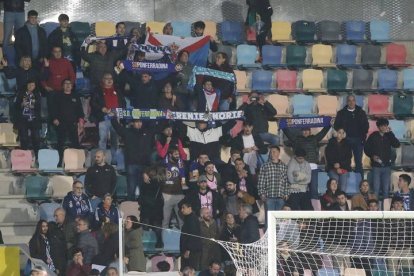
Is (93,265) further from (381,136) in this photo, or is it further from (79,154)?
(381,136)

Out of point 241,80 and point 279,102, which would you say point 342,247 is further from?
point 241,80

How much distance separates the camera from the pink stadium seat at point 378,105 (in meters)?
24.7

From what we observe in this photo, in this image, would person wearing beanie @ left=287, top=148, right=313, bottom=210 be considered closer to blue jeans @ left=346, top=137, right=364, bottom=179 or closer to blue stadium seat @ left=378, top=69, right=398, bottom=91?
blue jeans @ left=346, top=137, right=364, bottom=179

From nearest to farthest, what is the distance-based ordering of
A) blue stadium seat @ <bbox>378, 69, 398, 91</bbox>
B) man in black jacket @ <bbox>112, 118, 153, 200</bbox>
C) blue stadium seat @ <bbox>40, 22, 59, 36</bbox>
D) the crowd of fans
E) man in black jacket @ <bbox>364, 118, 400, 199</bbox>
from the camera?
the crowd of fans
man in black jacket @ <bbox>112, 118, 153, 200</bbox>
man in black jacket @ <bbox>364, 118, 400, 199</bbox>
blue stadium seat @ <bbox>40, 22, 59, 36</bbox>
blue stadium seat @ <bbox>378, 69, 398, 91</bbox>

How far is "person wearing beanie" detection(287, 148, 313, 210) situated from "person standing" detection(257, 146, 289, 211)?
0.12 m

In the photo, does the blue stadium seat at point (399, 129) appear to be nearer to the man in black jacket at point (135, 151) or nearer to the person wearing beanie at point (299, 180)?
the person wearing beanie at point (299, 180)

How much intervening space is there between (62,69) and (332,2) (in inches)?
225

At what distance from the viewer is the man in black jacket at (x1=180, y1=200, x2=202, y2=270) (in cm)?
2043

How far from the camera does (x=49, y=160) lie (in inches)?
873

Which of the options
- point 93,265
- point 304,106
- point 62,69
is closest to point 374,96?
point 304,106

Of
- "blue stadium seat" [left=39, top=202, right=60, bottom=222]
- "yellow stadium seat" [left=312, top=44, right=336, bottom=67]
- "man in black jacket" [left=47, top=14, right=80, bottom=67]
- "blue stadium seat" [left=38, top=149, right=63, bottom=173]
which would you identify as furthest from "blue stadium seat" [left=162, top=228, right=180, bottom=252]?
"yellow stadium seat" [left=312, top=44, right=336, bottom=67]

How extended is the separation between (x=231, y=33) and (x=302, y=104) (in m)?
1.76

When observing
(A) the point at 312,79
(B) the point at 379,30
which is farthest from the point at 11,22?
(B) the point at 379,30

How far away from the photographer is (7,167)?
73.5 ft
